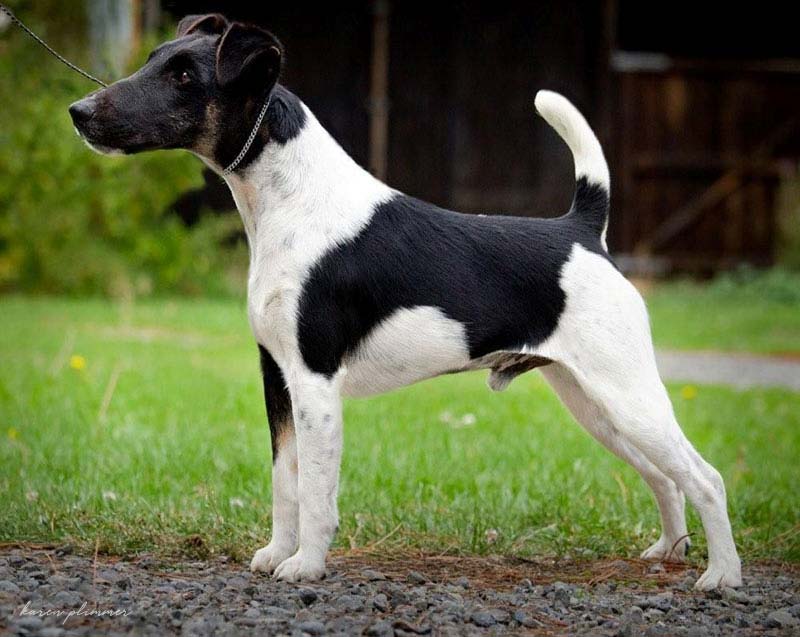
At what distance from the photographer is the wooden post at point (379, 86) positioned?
14922mm

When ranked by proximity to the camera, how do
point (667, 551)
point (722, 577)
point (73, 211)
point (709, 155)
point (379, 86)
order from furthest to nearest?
point (709, 155)
point (379, 86)
point (73, 211)
point (667, 551)
point (722, 577)

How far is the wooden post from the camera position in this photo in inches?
587

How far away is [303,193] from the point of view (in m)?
3.63

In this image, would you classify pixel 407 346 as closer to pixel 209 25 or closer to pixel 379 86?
pixel 209 25

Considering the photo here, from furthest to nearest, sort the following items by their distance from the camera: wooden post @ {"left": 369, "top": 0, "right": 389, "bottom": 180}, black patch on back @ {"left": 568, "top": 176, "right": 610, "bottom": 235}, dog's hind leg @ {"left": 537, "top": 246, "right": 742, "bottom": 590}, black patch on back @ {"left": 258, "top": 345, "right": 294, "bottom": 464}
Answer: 1. wooden post @ {"left": 369, "top": 0, "right": 389, "bottom": 180}
2. black patch on back @ {"left": 568, "top": 176, "right": 610, "bottom": 235}
3. black patch on back @ {"left": 258, "top": 345, "right": 294, "bottom": 464}
4. dog's hind leg @ {"left": 537, "top": 246, "right": 742, "bottom": 590}

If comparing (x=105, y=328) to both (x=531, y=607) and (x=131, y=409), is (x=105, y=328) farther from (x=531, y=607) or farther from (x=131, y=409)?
(x=531, y=607)

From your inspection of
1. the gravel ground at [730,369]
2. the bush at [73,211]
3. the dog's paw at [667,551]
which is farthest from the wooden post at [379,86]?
the dog's paw at [667,551]

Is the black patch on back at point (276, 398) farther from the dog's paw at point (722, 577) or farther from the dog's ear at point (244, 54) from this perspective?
the dog's paw at point (722, 577)

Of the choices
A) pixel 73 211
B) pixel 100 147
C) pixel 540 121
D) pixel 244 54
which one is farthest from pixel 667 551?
pixel 540 121

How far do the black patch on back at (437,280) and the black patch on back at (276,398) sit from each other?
0.90 feet

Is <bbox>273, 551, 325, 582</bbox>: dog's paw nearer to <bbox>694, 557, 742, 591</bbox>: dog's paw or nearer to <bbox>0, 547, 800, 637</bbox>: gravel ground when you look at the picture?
<bbox>0, 547, 800, 637</bbox>: gravel ground

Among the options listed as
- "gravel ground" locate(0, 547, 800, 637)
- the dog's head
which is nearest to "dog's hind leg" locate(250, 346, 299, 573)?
"gravel ground" locate(0, 547, 800, 637)

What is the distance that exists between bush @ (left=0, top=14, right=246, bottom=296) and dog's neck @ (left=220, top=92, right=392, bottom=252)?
7.84 meters

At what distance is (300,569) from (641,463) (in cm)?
125
